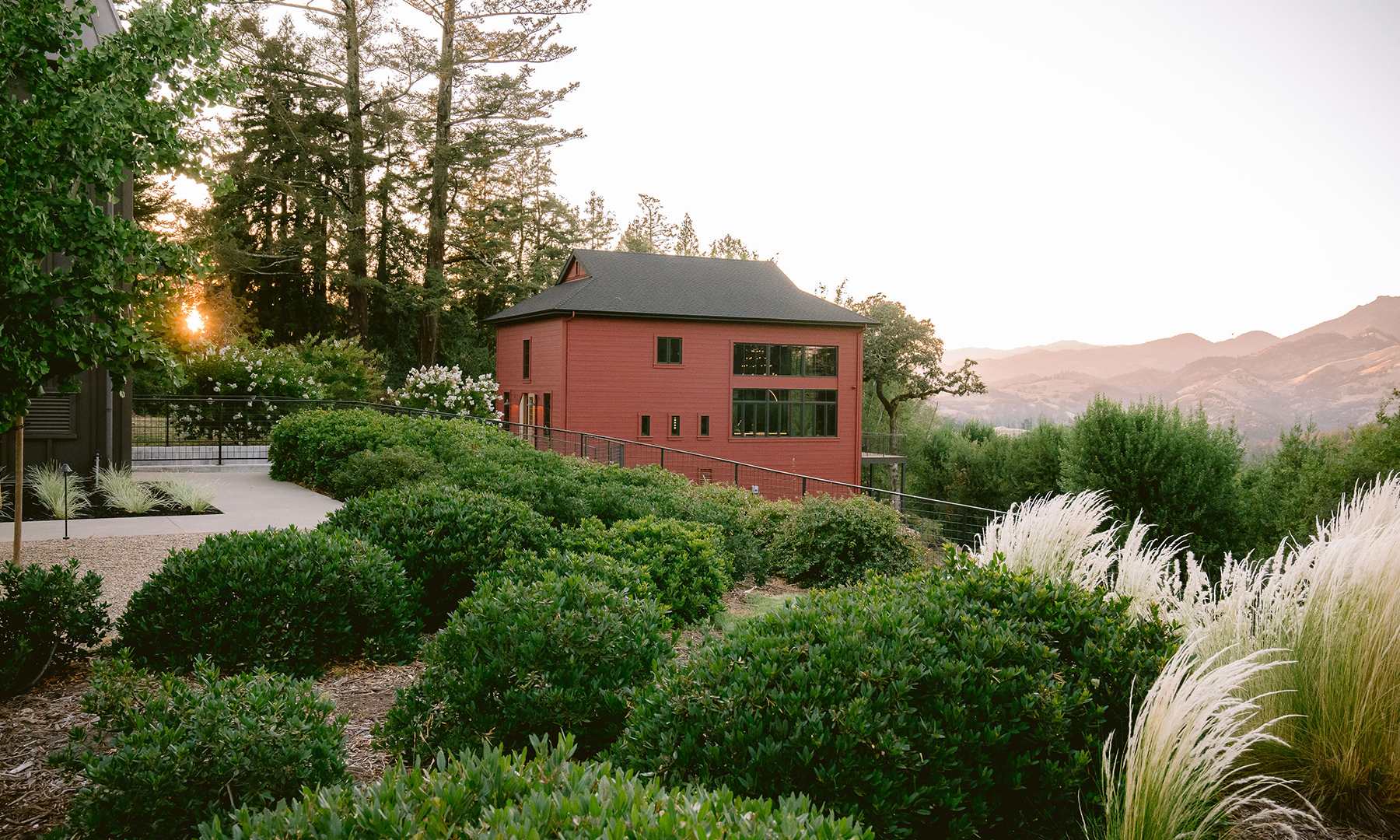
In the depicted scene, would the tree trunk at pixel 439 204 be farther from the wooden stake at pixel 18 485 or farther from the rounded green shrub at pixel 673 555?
the rounded green shrub at pixel 673 555

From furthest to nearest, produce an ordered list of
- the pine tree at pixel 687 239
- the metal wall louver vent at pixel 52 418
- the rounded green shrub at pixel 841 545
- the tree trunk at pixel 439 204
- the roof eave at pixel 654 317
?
the pine tree at pixel 687 239 < the tree trunk at pixel 439 204 < the roof eave at pixel 654 317 < the metal wall louver vent at pixel 52 418 < the rounded green shrub at pixel 841 545

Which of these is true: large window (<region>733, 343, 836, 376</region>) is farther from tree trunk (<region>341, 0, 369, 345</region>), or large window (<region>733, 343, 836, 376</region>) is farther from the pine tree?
the pine tree

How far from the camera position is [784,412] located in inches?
1414

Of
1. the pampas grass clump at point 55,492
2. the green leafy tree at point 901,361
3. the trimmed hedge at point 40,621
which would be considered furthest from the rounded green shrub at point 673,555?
the green leafy tree at point 901,361

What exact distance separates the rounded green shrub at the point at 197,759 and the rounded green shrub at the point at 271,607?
1561 millimetres

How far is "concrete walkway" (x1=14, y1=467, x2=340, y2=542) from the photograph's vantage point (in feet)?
31.8

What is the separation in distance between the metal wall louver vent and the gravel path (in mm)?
3605

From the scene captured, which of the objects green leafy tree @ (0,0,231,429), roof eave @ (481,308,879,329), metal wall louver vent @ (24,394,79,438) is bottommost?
metal wall louver vent @ (24,394,79,438)

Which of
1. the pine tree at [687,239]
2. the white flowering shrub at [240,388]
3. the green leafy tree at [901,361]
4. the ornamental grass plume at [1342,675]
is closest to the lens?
the ornamental grass plume at [1342,675]

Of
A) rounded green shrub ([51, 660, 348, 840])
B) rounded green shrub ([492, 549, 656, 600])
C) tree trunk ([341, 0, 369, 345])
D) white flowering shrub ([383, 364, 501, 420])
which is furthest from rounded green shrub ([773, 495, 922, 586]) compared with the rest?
tree trunk ([341, 0, 369, 345])

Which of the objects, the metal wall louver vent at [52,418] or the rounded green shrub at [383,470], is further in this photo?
the rounded green shrub at [383,470]

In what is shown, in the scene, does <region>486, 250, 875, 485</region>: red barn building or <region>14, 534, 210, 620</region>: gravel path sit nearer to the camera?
<region>14, 534, 210, 620</region>: gravel path

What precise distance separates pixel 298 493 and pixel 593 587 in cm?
1187

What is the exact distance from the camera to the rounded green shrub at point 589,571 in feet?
14.8
